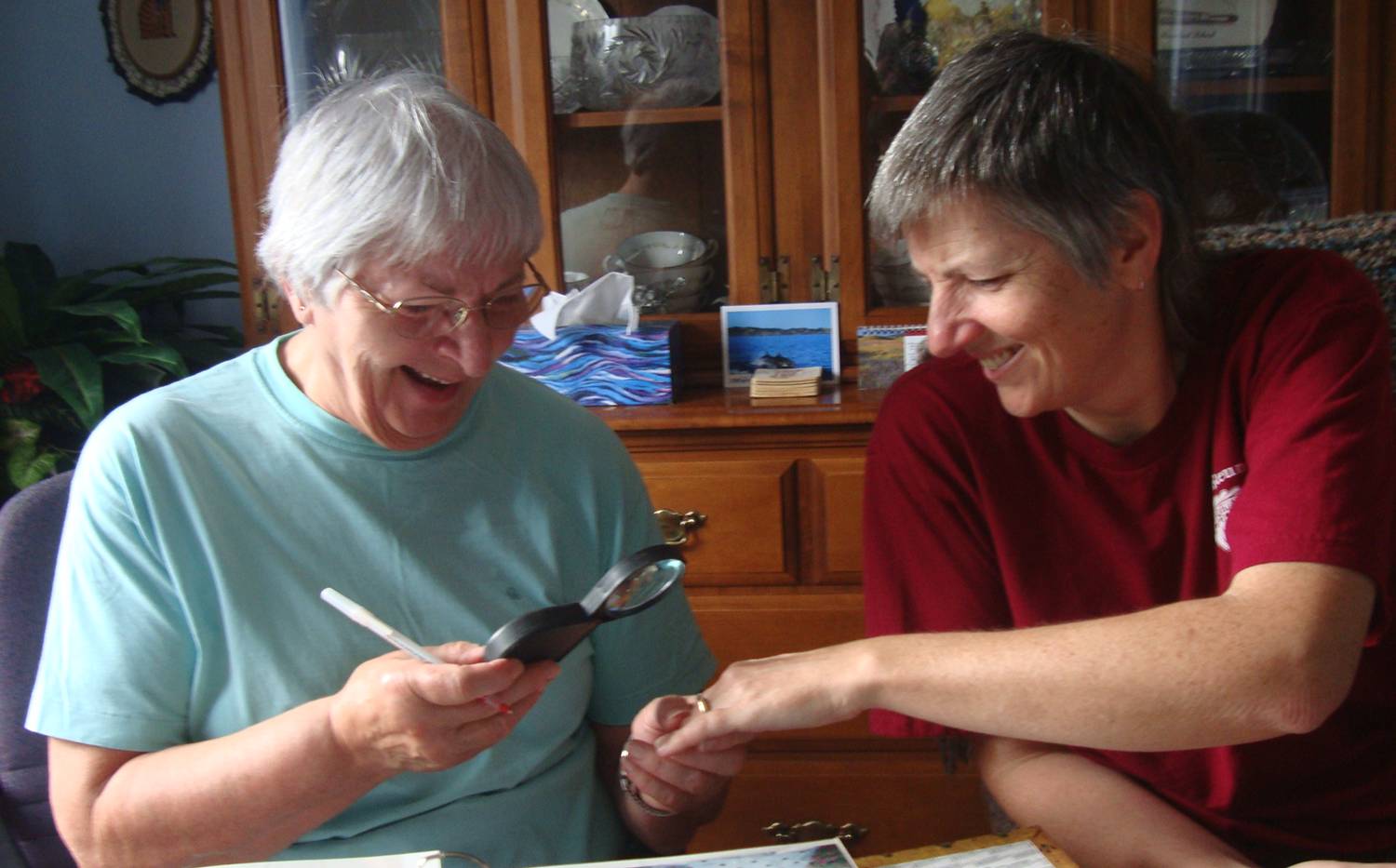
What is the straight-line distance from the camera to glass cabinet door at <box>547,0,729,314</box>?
2.21m

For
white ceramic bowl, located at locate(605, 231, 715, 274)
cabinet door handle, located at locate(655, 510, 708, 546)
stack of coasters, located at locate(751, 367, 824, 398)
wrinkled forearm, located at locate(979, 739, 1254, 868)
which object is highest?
white ceramic bowl, located at locate(605, 231, 715, 274)

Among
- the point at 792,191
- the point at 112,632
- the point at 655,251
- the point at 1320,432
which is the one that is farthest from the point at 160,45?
the point at 1320,432

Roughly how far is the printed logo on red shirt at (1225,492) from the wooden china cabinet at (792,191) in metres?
0.82

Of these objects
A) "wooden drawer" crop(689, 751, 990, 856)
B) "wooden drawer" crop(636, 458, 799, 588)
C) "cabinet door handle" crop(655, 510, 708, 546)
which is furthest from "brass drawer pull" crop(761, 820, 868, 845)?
"cabinet door handle" crop(655, 510, 708, 546)

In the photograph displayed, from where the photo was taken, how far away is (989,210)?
3.61 feet

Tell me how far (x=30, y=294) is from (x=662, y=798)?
1701 millimetres

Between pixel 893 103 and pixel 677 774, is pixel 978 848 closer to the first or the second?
pixel 677 774

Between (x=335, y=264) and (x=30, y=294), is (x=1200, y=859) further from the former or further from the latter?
(x=30, y=294)

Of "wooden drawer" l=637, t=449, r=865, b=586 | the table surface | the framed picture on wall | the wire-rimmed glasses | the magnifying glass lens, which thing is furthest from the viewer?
the framed picture on wall

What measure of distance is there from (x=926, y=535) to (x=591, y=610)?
43 cm

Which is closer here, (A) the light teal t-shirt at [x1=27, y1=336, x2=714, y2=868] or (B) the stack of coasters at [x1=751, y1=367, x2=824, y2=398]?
(A) the light teal t-shirt at [x1=27, y1=336, x2=714, y2=868]

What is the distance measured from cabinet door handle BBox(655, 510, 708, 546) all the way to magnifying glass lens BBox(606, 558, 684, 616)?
950 mm

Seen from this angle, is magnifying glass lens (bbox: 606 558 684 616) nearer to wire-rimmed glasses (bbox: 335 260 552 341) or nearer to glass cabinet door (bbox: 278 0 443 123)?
wire-rimmed glasses (bbox: 335 260 552 341)

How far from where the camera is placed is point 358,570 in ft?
3.72
